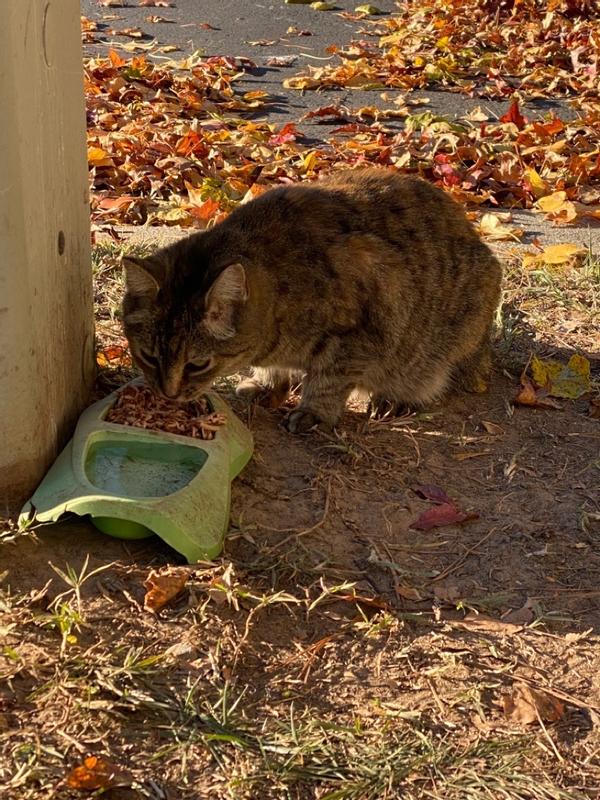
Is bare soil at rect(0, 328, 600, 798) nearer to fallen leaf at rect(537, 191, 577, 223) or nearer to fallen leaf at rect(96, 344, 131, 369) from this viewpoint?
fallen leaf at rect(96, 344, 131, 369)

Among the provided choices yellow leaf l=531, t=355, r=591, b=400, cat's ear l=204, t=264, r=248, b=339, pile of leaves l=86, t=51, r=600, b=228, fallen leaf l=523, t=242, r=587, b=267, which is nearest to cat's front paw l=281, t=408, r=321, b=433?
cat's ear l=204, t=264, r=248, b=339

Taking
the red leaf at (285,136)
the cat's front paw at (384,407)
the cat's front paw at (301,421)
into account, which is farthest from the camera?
the red leaf at (285,136)

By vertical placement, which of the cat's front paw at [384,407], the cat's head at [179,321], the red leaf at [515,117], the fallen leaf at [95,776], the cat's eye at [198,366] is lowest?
the cat's front paw at [384,407]

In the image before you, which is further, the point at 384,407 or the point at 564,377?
the point at 564,377

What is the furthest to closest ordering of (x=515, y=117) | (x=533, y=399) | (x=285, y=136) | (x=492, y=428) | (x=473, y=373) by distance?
(x=515, y=117) < (x=285, y=136) < (x=473, y=373) < (x=533, y=399) < (x=492, y=428)

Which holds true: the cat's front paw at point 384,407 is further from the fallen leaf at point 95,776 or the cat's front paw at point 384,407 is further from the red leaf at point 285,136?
the red leaf at point 285,136

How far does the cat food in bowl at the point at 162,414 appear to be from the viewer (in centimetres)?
394

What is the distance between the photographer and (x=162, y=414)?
4.05 metres

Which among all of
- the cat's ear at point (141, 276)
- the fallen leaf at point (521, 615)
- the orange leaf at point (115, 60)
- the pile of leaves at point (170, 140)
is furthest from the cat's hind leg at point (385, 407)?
the orange leaf at point (115, 60)

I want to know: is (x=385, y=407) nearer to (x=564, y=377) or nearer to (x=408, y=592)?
Answer: (x=564, y=377)

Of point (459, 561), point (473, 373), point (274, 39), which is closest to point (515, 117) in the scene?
point (274, 39)

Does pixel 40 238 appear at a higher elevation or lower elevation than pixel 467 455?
higher

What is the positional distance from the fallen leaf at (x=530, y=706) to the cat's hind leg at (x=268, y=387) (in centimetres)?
210

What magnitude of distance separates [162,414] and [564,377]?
2003 millimetres
